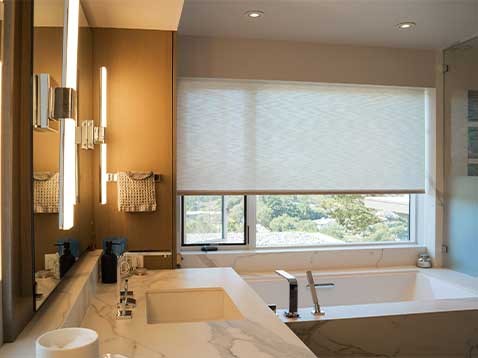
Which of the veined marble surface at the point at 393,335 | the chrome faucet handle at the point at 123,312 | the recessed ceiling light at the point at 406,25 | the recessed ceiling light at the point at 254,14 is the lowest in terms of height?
the veined marble surface at the point at 393,335

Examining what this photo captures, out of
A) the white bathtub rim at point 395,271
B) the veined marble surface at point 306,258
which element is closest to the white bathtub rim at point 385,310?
the white bathtub rim at point 395,271

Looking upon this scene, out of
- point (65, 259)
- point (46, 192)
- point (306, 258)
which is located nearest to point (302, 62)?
point (306, 258)

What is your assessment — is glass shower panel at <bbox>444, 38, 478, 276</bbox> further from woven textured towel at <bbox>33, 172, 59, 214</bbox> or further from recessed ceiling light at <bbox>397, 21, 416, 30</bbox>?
woven textured towel at <bbox>33, 172, 59, 214</bbox>

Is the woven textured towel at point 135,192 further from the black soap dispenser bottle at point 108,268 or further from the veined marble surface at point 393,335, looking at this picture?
the veined marble surface at point 393,335

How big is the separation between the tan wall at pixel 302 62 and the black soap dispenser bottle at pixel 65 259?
1.85 m

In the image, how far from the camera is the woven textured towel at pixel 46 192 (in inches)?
45.9

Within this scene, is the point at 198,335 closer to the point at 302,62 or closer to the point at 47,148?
the point at 47,148

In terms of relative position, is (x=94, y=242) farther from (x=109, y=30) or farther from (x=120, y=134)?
(x=109, y=30)

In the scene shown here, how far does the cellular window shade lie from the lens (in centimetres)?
322

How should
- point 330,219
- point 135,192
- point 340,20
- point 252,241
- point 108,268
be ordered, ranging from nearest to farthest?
1. point 108,268
2. point 135,192
3. point 340,20
4. point 252,241
5. point 330,219

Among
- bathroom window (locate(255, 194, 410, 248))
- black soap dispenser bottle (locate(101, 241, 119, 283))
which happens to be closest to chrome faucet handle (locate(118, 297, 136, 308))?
black soap dispenser bottle (locate(101, 241, 119, 283))

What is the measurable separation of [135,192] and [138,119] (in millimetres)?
405

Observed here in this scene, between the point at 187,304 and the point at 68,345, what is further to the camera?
the point at 187,304

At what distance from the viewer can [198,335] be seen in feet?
4.50
